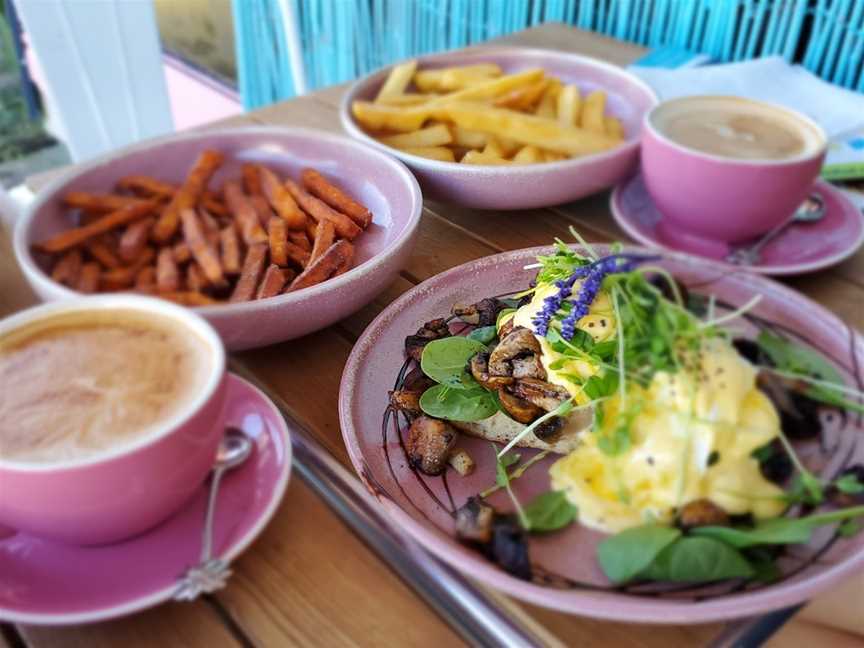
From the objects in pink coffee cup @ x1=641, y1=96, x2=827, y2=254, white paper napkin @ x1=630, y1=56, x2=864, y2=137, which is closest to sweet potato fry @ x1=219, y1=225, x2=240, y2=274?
pink coffee cup @ x1=641, y1=96, x2=827, y2=254

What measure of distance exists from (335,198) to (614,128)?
305 mm

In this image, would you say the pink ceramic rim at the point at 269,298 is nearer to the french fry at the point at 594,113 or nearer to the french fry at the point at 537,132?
the french fry at the point at 537,132

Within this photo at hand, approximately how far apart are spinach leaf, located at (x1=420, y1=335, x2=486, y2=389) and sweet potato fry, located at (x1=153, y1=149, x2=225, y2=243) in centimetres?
17

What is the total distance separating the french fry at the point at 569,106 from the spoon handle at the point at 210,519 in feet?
1.49

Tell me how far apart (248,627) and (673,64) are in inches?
34.0

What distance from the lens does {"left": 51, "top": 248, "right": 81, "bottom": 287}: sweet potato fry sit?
1.32 feet

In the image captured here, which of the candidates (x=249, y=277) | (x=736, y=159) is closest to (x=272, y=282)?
(x=249, y=277)

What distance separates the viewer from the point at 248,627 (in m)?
0.34

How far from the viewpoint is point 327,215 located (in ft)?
1.68

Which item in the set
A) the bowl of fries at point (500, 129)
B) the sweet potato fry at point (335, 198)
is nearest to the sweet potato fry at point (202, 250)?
the sweet potato fry at point (335, 198)

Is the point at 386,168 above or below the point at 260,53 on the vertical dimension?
above

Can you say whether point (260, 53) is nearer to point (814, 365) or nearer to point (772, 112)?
point (772, 112)

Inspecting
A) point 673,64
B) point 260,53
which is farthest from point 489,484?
point 260,53

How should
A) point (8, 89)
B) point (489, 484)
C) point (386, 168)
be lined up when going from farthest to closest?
1. point (8, 89)
2. point (386, 168)
3. point (489, 484)
